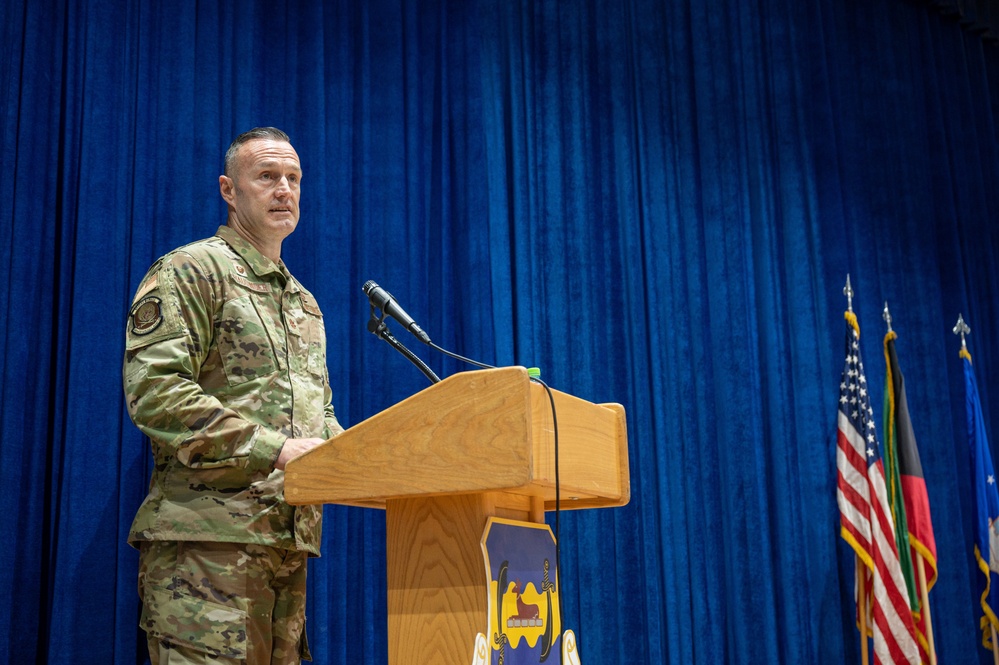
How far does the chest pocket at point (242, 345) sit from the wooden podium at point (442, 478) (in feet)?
1.75

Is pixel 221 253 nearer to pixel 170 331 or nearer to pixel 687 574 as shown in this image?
pixel 170 331

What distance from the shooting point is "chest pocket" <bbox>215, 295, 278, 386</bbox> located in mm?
2420

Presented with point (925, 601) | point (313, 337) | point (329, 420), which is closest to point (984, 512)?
point (925, 601)

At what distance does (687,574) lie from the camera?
14.1ft

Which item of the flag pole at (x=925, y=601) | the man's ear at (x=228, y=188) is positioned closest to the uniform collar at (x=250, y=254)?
the man's ear at (x=228, y=188)

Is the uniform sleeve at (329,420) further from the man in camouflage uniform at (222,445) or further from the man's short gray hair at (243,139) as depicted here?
the man's short gray hair at (243,139)

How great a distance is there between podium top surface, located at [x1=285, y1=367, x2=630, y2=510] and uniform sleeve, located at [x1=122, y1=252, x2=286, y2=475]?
0.28 meters

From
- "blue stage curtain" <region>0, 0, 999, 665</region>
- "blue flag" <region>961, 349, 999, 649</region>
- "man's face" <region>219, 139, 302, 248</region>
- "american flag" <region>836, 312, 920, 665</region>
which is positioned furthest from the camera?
"blue flag" <region>961, 349, 999, 649</region>

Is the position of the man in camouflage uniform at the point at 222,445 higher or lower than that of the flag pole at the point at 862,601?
higher

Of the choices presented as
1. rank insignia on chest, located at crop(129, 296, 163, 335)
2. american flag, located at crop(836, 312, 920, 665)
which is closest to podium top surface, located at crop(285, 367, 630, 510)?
rank insignia on chest, located at crop(129, 296, 163, 335)

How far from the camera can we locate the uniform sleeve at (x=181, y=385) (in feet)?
7.18

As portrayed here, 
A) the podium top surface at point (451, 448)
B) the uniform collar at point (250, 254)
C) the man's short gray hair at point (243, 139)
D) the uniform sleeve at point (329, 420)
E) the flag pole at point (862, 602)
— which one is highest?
the man's short gray hair at point (243, 139)

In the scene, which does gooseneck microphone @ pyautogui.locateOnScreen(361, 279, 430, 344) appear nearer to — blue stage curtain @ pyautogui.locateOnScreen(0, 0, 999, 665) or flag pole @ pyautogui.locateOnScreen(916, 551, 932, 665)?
blue stage curtain @ pyautogui.locateOnScreen(0, 0, 999, 665)

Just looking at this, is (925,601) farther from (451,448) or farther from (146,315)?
(146,315)
